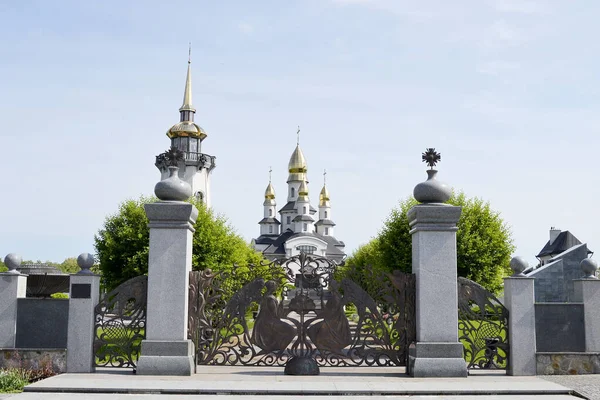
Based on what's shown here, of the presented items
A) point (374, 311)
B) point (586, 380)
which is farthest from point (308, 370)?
point (586, 380)

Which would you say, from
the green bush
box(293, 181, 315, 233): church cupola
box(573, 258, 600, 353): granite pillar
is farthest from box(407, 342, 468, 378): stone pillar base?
box(293, 181, 315, 233): church cupola

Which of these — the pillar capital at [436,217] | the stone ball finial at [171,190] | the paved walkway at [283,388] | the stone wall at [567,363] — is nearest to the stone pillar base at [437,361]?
the paved walkway at [283,388]

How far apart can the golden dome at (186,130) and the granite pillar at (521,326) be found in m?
68.3

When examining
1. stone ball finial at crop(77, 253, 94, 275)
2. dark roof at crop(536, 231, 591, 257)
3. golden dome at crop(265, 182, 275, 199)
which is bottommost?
stone ball finial at crop(77, 253, 94, 275)

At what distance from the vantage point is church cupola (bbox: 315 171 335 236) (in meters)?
113

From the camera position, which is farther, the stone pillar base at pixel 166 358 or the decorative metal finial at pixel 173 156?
the decorative metal finial at pixel 173 156

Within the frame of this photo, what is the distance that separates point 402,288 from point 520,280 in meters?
2.18

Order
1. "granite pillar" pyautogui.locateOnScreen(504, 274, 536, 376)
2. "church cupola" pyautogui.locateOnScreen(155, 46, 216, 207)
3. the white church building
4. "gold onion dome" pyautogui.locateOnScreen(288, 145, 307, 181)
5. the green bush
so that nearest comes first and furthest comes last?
the green bush
"granite pillar" pyautogui.locateOnScreen(504, 274, 536, 376)
"church cupola" pyautogui.locateOnScreen(155, 46, 216, 207)
the white church building
"gold onion dome" pyautogui.locateOnScreen(288, 145, 307, 181)

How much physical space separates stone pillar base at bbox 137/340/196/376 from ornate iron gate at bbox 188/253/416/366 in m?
0.44

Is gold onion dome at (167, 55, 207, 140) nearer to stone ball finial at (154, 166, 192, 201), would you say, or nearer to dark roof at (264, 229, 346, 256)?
dark roof at (264, 229, 346, 256)

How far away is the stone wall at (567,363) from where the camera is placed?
11.4 m

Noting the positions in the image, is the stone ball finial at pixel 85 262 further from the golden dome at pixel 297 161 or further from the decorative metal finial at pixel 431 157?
the golden dome at pixel 297 161

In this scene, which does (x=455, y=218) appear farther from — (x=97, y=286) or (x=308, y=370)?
(x=97, y=286)

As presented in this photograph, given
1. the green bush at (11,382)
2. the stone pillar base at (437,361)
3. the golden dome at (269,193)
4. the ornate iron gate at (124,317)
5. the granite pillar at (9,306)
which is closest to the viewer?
the green bush at (11,382)
